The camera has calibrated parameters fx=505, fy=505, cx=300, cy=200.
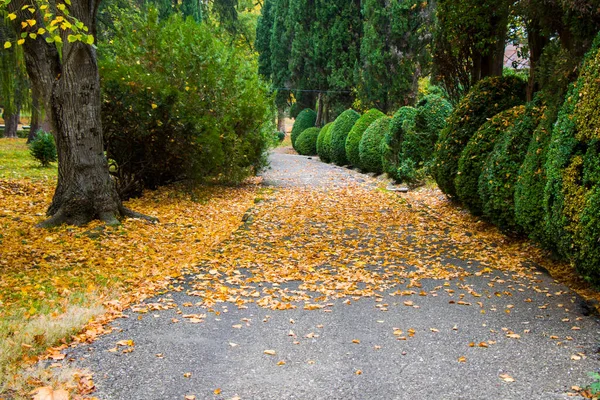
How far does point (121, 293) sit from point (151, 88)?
586cm

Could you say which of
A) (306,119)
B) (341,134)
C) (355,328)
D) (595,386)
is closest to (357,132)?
(341,134)

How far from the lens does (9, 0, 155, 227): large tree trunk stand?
7184mm

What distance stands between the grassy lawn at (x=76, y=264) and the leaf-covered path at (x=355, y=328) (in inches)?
10.5

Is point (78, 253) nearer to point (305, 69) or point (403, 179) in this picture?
point (403, 179)

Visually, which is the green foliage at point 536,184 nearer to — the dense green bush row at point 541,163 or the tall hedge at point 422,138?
the dense green bush row at point 541,163

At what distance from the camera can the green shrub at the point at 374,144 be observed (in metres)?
16.7

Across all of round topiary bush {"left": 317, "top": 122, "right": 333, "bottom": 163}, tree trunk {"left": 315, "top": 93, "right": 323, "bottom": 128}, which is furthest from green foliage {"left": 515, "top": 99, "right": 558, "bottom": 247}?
tree trunk {"left": 315, "top": 93, "right": 323, "bottom": 128}

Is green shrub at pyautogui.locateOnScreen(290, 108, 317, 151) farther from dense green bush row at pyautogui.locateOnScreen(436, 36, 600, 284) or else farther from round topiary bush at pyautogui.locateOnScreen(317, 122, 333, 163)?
dense green bush row at pyautogui.locateOnScreen(436, 36, 600, 284)

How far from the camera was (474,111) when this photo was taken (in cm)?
879

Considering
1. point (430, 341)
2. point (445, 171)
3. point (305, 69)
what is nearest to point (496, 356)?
point (430, 341)

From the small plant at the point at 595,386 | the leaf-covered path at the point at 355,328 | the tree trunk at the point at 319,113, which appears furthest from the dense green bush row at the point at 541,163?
the tree trunk at the point at 319,113

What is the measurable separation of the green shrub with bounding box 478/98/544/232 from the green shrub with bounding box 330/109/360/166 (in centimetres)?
1400

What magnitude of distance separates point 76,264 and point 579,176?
514 centimetres

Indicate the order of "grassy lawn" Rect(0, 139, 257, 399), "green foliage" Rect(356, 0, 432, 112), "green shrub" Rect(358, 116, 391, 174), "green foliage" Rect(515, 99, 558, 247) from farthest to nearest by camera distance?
"green foliage" Rect(356, 0, 432, 112), "green shrub" Rect(358, 116, 391, 174), "green foliage" Rect(515, 99, 558, 247), "grassy lawn" Rect(0, 139, 257, 399)
